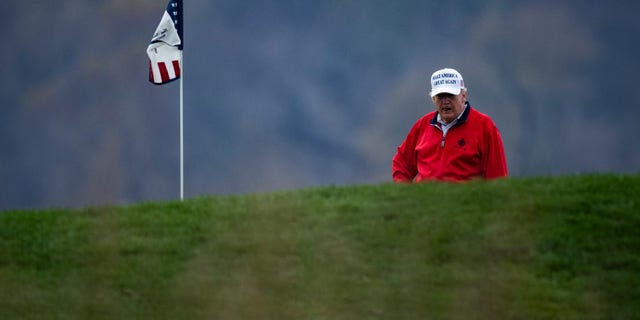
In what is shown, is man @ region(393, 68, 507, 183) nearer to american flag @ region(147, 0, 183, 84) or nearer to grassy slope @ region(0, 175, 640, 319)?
grassy slope @ region(0, 175, 640, 319)

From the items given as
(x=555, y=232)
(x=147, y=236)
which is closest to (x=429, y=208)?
(x=555, y=232)

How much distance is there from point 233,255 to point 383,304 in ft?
5.38

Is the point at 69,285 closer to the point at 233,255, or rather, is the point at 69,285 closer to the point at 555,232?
the point at 233,255

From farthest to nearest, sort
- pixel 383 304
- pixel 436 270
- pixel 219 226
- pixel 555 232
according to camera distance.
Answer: pixel 219 226, pixel 555 232, pixel 436 270, pixel 383 304

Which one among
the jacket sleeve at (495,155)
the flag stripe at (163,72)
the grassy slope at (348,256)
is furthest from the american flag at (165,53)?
the jacket sleeve at (495,155)

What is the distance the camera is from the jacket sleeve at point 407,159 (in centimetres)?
1168

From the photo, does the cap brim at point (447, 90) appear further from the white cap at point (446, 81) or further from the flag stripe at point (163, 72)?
the flag stripe at point (163, 72)

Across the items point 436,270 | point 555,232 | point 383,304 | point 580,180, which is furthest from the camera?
point 580,180

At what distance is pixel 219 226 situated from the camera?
9.36 metres

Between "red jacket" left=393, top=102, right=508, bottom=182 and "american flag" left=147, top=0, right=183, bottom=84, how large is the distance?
24.1ft

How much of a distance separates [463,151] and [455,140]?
0.16 m

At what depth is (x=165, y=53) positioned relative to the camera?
17.7 meters

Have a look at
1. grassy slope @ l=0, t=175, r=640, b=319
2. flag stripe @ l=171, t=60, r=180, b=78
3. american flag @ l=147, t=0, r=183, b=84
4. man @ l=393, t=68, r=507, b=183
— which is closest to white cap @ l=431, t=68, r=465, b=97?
man @ l=393, t=68, r=507, b=183

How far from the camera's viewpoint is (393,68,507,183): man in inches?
436
